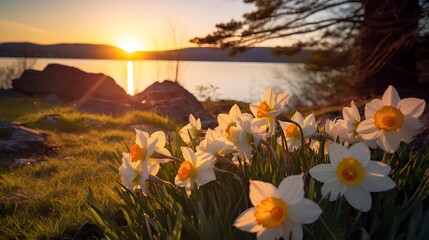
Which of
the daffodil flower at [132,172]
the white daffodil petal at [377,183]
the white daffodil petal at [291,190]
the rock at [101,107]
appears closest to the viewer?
the white daffodil petal at [291,190]

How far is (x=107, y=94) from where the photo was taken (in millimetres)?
12734

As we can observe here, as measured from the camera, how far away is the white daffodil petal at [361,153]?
1144 millimetres

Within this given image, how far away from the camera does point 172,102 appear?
9766 mm

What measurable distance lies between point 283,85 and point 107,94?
6499 millimetres

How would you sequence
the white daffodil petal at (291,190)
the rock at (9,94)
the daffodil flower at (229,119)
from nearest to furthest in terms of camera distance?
the white daffodil petal at (291,190) → the daffodil flower at (229,119) → the rock at (9,94)

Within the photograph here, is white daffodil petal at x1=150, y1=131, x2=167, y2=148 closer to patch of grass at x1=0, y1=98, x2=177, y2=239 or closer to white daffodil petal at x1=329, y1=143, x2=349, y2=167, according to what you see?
patch of grass at x1=0, y1=98, x2=177, y2=239

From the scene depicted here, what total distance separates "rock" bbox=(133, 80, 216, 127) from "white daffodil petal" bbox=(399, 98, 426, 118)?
6549 millimetres

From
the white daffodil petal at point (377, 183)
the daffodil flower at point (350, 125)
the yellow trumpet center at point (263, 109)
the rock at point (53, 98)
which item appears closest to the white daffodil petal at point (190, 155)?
the yellow trumpet center at point (263, 109)

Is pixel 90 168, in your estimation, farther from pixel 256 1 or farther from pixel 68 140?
pixel 256 1

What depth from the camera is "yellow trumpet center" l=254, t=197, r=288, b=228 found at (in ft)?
3.24

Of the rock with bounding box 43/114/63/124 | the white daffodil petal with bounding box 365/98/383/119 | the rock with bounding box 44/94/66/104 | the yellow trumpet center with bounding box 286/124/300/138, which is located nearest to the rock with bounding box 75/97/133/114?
the rock with bounding box 43/114/63/124

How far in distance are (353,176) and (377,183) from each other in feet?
0.23

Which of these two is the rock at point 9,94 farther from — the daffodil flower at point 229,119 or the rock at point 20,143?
the daffodil flower at point 229,119

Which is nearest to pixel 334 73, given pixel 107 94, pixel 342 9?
pixel 342 9
